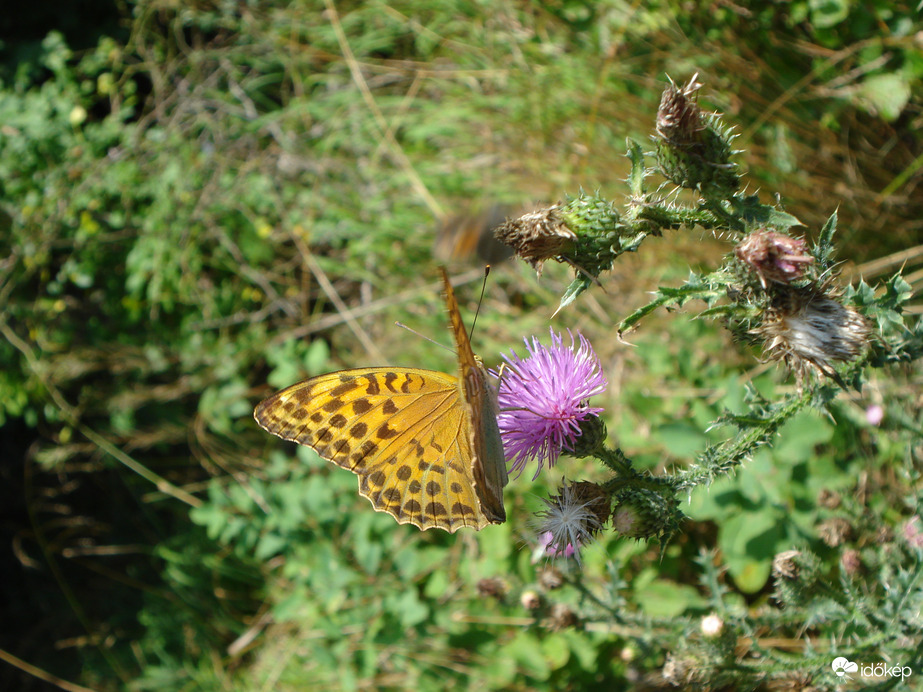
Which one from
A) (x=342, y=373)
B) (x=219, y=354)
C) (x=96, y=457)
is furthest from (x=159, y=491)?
(x=342, y=373)

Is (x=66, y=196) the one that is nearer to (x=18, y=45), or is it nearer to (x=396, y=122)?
(x=18, y=45)

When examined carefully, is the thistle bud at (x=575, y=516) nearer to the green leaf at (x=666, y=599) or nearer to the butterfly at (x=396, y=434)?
the butterfly at (x=396, y=434)

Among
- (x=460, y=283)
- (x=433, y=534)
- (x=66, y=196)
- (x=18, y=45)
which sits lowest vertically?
(x=433, y=534)

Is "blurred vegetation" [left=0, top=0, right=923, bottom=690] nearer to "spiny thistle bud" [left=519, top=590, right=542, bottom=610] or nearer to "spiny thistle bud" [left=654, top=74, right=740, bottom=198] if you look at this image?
"spiny thistle bud" [left=519, top=590, right=542, bottom=610]

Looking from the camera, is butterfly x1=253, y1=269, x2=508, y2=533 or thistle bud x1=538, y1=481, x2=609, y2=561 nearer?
thistle bud x1=538, y1=481, x2=609, y2=561

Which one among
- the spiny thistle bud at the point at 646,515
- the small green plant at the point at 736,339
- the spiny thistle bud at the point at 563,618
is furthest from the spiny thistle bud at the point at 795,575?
the spiny thistle bud at the point at 563,618

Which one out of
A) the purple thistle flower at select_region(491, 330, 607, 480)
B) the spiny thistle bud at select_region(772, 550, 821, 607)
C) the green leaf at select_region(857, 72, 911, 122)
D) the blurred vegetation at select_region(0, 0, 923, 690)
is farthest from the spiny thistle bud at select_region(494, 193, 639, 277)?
Answer: the green leaf at select_region(857, 72, 911, 122)
